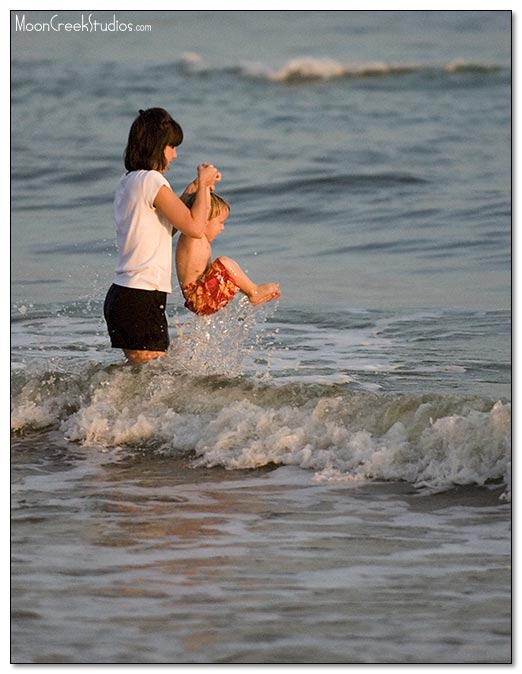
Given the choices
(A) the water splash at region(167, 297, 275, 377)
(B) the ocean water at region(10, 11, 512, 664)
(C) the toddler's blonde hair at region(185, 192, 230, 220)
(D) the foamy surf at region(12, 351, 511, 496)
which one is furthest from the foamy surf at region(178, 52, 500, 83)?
(C) the toddler's blonde hair at region(185, 192, 230, 220)

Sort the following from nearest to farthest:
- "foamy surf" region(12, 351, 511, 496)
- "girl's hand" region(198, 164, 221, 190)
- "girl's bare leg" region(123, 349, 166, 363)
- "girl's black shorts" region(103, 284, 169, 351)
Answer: "foamy surf" region(12, 351, 511, 496)
"girl's hand" region(198, 164, 221, 190)
"girl's black shorts" region(103, 284, 169, 351)
"girl's bare leg" region(123, 349, 166, 363)

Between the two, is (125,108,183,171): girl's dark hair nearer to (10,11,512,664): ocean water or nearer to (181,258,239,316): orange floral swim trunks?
(181,258,239,316): orange floral swim trunks

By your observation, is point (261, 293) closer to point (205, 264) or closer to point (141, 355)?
point (205, 264)

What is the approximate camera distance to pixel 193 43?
22969 mm

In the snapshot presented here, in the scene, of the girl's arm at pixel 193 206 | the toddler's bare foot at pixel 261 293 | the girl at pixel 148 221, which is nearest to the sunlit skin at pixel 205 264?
the toddler's bare foot at pixel 261 293

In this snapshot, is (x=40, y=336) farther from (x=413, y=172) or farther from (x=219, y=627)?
(x=413, y=172)

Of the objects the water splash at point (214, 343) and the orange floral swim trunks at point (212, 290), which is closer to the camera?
the orange floral swim trunks at point (212, 290)

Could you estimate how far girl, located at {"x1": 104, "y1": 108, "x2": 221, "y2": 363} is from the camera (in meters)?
5.96

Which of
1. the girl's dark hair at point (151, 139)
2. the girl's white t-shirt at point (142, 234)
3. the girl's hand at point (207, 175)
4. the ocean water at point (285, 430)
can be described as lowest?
the ocean water at point (285, 430)

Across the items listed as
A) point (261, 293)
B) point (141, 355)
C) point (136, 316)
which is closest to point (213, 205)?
point (261, 293)

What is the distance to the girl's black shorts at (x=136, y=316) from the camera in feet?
19.9

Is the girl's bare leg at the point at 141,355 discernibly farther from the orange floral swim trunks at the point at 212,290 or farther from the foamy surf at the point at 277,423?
the orange floral swim trunks at the point at 212,290

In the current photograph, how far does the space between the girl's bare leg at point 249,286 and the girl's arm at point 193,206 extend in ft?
1.00

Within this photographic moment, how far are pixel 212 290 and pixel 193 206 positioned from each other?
0.46 m
